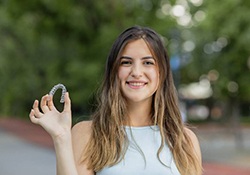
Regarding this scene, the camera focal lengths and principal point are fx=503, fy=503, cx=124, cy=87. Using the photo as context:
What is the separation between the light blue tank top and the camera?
6.48ft

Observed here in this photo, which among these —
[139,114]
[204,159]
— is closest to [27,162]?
[204,159]

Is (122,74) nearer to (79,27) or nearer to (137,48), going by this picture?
(137,48)

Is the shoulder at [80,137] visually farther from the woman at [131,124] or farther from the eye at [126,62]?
the eye at [126,62]

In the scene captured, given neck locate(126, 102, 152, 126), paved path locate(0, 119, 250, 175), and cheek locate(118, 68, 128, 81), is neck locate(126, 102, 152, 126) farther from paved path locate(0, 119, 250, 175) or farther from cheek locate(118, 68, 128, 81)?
paved path locate(0, 119, 250, 175)

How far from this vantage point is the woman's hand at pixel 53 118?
1962mm

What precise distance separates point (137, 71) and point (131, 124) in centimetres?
24

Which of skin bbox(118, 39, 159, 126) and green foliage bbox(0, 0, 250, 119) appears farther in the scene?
green foliage bbox(0, 0, 250, 119)

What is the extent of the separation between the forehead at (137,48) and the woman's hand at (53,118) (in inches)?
12.6

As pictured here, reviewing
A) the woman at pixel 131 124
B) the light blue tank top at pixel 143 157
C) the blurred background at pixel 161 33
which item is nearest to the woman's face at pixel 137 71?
the woman at pixel 131 124

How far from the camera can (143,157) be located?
202 centimetres

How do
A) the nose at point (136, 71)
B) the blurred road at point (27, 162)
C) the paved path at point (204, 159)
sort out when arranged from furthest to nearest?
the paved path at point (204, 159) → the blurred road at point (27, 162) → the nose at point (136, 71)

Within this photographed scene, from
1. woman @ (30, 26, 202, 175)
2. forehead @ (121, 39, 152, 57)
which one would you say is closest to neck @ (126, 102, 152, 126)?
woman @ (30, 26, 202, 175)

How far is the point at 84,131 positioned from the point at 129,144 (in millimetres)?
192

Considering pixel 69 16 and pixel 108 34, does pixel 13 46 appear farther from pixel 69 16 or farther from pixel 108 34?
pixel 108 34
